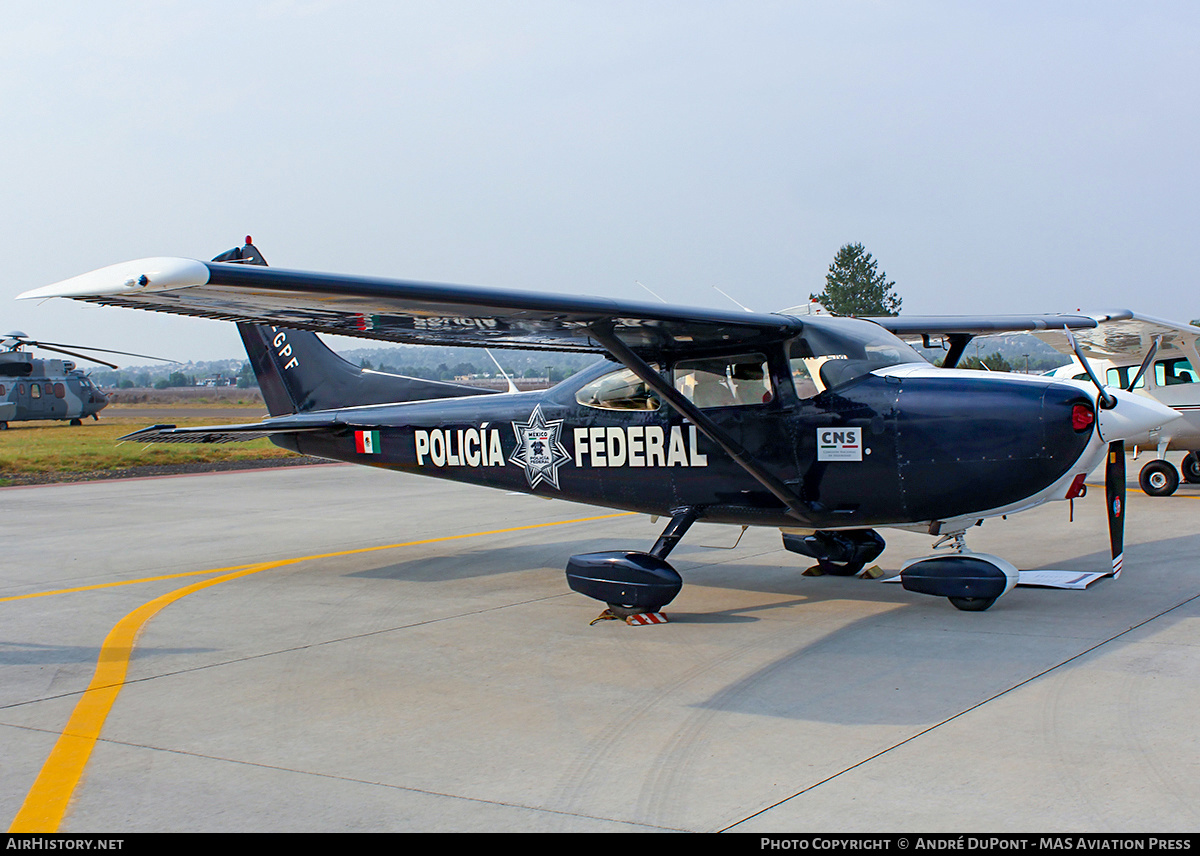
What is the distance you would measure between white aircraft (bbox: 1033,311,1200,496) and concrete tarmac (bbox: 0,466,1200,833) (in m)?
4.64

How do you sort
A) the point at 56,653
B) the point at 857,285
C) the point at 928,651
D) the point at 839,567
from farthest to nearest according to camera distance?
1. the point at 857,285
2. the point at 839,567
3. the point at 56,653
4. the point at 928,651

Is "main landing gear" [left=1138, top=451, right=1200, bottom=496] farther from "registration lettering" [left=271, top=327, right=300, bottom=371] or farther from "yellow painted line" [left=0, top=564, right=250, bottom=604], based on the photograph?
"yellow painted line" [left=0, top=564, right=250, bottom=604]

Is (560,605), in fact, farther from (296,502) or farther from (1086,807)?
(296,502)

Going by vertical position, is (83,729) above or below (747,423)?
below

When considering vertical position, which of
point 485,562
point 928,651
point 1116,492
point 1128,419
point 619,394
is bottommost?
point 485,562

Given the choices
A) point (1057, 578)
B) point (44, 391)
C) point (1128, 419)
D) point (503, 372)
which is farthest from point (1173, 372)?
point (44, 391)

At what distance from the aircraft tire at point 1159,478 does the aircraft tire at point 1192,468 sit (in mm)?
1502

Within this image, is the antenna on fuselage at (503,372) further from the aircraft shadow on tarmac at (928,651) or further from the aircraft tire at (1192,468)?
the aircraft tire at (1192,468)

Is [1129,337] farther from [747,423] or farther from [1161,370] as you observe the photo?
[747,423]

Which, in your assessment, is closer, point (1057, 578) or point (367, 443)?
point (1057, 578)

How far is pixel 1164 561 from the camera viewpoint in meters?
9.23

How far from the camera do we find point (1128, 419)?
679 cm

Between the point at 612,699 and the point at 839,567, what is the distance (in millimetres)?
4172

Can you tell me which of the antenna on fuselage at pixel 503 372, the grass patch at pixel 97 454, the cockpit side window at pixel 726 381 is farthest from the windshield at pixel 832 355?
the grass patch at pixel 97 454
